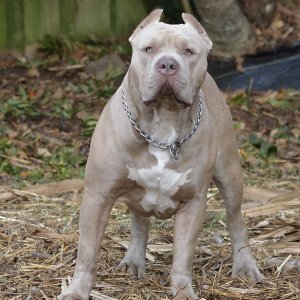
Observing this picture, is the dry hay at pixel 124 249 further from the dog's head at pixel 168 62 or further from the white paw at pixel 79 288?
the dog's head at pixel 168 62

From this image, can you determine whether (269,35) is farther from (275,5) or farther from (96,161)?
(96,161)

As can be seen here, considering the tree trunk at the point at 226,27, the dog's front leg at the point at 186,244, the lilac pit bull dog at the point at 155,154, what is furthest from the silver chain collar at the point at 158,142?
the tree trunk at the point at 226,27

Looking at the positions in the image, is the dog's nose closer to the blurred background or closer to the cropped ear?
the cropped ear

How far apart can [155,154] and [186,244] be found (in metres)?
0.52

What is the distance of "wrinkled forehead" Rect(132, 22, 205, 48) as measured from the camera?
480cm

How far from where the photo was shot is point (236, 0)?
10.8 meters

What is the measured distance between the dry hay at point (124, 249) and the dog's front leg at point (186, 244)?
0.13 m

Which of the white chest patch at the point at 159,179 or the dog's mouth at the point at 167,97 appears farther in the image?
the white chest patch at the point at 159,179

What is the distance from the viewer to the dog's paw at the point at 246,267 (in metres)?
5.68

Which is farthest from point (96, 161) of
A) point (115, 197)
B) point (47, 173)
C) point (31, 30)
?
point (31, 30)

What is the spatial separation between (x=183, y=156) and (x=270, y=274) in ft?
3.86

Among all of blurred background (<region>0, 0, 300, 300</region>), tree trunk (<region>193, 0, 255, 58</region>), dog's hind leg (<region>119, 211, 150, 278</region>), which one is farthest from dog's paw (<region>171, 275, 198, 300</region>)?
tree trunk (<region>193, 0, 255, 58</region>)

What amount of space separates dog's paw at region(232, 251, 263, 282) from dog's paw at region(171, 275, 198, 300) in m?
0.63

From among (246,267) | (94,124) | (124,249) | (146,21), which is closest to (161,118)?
(146,21)
